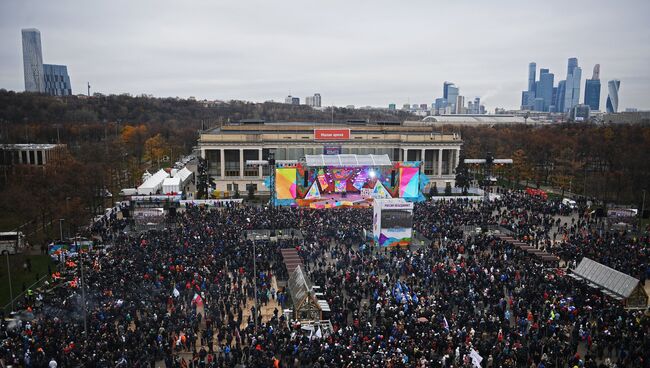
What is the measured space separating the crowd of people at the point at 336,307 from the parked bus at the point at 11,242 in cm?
472

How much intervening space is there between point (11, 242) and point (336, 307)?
2018cm

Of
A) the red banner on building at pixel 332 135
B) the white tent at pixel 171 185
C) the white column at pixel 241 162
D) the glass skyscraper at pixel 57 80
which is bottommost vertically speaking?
the white tent at pixel 171 185

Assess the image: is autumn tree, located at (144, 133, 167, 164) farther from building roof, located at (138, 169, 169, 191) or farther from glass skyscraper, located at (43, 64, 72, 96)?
glass skyscraper, located at (43, 64, 72, 96)

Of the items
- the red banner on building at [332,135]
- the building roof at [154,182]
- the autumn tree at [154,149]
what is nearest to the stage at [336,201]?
the red banner on building at [332,135]

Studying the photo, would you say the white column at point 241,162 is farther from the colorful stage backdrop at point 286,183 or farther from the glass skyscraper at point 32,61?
the glass skyscraper at point 32,61

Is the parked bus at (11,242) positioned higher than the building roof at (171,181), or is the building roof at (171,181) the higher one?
the building roof at (171,181)

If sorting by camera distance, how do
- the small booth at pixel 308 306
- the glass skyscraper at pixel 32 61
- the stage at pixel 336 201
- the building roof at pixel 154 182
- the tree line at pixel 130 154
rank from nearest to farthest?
1. the small booth at pixel 308 306
2. the tree line at pixel 130 154
3. the stage at pixel 336 201
4. the building roof at pixel 154 182
5. the glass skyscraper at pixel 32 61

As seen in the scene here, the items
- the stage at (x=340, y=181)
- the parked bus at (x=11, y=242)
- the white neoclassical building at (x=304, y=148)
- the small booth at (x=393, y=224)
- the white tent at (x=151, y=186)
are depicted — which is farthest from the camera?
the white neoclassical building at (x=304, y=148)

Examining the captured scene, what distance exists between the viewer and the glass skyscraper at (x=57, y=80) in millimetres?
123562

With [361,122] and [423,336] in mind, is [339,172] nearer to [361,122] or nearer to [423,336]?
[423,336]

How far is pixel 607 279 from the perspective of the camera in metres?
22.0

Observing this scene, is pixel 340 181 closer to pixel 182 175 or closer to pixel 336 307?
pixel 182 175

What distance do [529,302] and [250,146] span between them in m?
37.7

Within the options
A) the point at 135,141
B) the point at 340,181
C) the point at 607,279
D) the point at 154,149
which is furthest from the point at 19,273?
the point at 135,141
